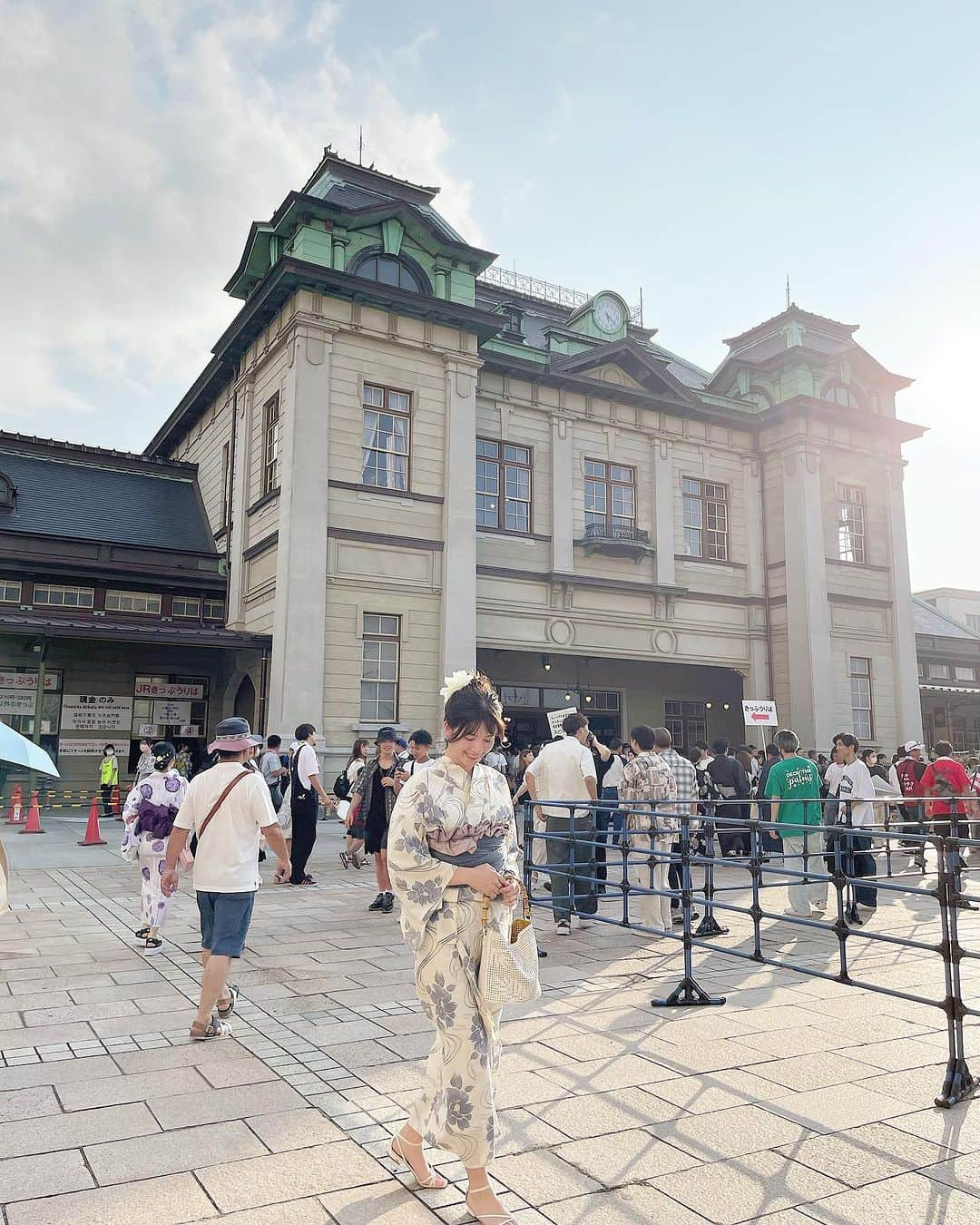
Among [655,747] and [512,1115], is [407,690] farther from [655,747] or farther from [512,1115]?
[512,1115]

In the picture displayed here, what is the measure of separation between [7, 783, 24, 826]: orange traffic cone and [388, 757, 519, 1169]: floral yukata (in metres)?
15.7

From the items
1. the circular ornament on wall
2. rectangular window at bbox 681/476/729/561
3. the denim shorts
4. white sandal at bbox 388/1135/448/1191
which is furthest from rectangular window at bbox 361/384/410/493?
white sandal at bbox 388/1135/448/1191

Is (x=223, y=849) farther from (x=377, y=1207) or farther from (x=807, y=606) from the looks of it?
(x=807, y=606)

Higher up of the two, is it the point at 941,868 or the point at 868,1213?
the point at 941,868

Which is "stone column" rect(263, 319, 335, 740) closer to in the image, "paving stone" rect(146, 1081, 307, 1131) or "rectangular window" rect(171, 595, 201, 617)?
"rectangular window" rect(171, 595, 201, 617)

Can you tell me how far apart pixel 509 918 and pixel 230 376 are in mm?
21087

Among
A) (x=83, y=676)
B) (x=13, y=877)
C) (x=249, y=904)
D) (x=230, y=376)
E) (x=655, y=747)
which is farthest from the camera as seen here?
(x=230, y=376)

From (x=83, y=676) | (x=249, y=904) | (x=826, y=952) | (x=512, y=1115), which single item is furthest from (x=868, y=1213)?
(x=83, y=676)

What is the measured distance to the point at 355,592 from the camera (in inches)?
714

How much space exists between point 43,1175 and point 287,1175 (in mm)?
944

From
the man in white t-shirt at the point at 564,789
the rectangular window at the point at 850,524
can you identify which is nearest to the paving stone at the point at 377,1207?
the man in white t-shirt at the point at 564,789

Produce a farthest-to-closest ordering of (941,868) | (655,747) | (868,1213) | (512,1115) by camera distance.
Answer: (655,747), (941,868), (512,1115), (868,1213)

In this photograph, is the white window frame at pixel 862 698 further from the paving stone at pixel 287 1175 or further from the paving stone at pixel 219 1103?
the paving stone at pixel 287 1175

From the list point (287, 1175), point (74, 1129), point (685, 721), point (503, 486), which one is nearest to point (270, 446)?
point (503, 486)
